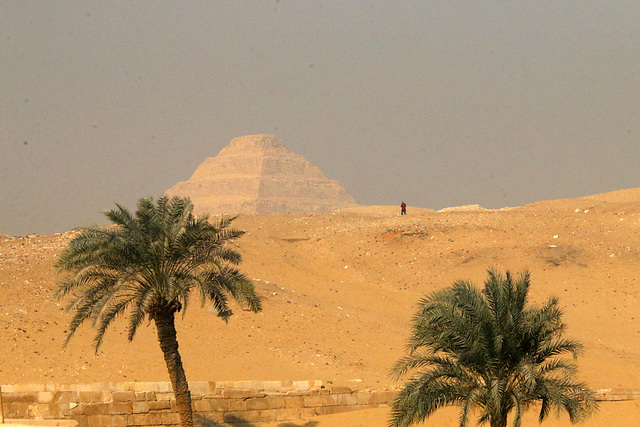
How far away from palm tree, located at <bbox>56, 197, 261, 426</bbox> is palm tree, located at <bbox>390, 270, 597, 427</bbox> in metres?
3.50

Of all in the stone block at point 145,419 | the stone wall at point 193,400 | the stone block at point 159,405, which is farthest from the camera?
the stone block at point 159,405

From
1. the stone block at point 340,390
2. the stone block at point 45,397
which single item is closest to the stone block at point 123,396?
the stone block at point 45,397

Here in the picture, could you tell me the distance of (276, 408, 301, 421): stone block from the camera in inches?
758

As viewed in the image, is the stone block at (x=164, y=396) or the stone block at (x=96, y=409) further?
the stone block at (x=164, y=396)

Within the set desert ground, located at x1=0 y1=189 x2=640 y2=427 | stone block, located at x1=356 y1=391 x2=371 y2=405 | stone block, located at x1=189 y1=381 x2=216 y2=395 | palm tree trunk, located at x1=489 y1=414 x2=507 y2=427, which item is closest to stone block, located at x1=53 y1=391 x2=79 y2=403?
stone block, located at x1=189 y1=381 x2=216 y2=395

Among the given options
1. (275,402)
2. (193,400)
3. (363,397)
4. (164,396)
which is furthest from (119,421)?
(363,397)

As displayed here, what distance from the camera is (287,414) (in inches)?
760

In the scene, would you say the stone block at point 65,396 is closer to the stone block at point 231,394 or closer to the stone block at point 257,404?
the stone block at point 231,394

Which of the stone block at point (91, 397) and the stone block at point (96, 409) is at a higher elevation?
the stone block at point (91, 397)

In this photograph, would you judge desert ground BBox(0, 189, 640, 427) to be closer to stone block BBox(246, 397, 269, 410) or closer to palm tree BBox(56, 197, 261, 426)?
stone block BBox(246, 397, 269, 410)

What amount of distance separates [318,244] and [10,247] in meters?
14.8

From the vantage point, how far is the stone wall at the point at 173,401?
17.1 m

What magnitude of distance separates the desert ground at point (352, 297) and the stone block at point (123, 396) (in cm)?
387

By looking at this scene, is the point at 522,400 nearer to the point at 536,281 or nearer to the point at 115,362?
the point at 115,362
